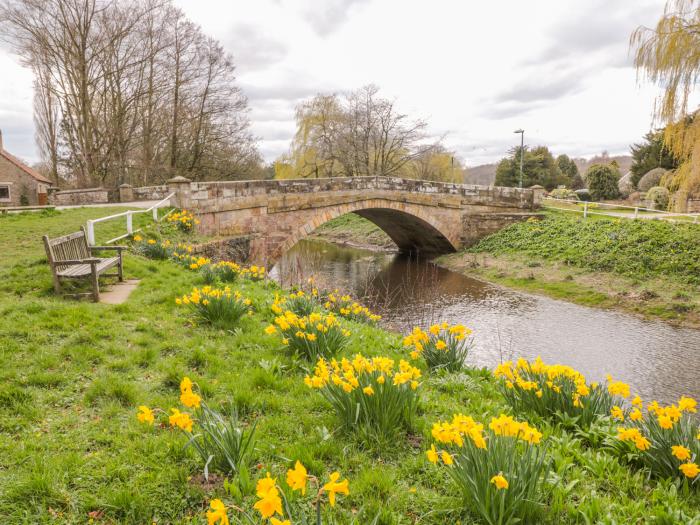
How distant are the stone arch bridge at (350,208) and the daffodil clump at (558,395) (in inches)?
399

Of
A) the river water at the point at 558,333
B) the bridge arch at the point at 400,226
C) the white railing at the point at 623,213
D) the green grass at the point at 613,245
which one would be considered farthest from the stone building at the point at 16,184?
the white railing at the point at 623,213

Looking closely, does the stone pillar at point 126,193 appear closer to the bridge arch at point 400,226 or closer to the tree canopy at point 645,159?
the bridge arch at point 400,226

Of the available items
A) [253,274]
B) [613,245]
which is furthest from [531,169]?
[253,274]

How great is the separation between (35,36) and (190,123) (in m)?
6.97

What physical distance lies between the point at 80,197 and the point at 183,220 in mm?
9399

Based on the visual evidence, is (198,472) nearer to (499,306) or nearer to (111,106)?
(499,306)

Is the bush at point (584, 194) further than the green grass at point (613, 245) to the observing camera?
Yes

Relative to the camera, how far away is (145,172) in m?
21.7

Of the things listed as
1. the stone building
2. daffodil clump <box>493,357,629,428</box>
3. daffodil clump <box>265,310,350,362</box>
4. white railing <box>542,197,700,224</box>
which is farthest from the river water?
the stone building

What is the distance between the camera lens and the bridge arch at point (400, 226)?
49.1 feet

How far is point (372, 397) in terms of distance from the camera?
9.95 ft

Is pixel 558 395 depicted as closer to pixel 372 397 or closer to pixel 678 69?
pixel 372 397

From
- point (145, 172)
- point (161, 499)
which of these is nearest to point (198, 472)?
point (161, 499)

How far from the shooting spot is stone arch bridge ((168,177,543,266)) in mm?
12898
